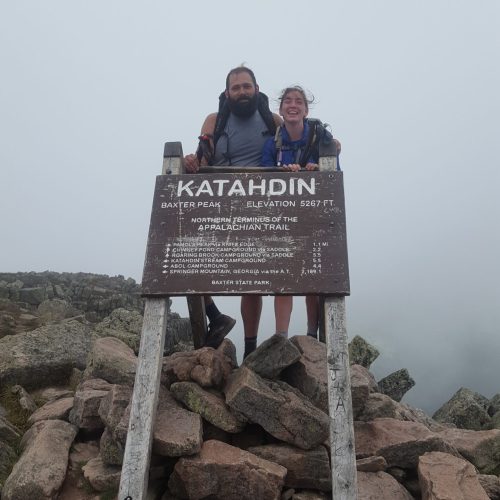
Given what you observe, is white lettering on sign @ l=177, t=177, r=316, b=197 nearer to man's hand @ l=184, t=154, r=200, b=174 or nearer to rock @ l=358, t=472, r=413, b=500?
man's hand @ l=184, t=154, r=200, b=174

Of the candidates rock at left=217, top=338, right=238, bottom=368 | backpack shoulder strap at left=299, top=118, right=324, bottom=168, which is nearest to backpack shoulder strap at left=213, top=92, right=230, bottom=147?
backpack shoulder strap at left=299, top=118, right=324, bottom=168

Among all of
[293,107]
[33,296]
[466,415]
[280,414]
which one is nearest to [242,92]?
[293,107]

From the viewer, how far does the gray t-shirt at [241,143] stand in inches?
313

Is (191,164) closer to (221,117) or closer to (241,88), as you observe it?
(221,117)

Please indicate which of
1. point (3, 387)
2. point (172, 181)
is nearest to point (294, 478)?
point (172, 181)

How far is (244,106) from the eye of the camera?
812 centimetres

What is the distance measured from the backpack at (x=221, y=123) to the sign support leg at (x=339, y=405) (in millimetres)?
3793

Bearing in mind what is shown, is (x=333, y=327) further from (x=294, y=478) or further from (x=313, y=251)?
(x=294, y=478)

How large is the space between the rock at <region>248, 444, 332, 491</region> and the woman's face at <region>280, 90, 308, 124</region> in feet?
16.1

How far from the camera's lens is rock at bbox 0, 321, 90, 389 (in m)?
8.37

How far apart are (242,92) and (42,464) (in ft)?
20.9

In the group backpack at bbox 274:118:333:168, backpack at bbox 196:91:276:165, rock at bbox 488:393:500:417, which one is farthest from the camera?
rock at bbox 488:393:500:417

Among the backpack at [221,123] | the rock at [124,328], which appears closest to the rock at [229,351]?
the backpack at [221,123]

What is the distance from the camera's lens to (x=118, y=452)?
18.6 feet
